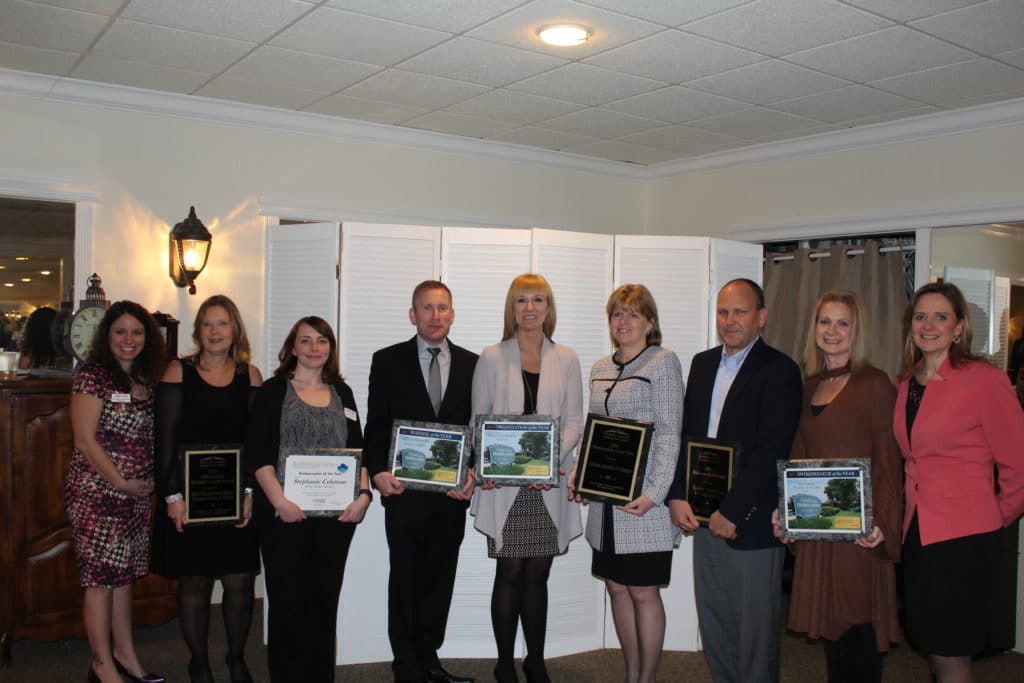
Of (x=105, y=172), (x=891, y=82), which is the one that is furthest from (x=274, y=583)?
(x=891, y=82)

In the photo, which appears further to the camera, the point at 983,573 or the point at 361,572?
the point at 361,572

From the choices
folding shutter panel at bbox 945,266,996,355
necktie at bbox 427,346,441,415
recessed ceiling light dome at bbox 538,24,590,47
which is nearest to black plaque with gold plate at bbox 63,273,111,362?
necktie at bbox 427,346,441,415

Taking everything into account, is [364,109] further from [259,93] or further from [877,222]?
[877,222]

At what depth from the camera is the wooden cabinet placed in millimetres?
4078

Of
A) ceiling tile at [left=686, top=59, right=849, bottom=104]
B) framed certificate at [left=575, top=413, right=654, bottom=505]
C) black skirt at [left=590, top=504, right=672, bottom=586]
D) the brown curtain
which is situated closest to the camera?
framed certificate at [left=575, top=413, right=654, bottom=505]

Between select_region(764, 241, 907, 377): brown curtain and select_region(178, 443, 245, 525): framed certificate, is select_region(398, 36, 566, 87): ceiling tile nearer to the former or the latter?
select_region(178, 443, 245, 525): framed certificate

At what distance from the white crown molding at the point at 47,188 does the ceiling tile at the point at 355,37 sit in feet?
5.08

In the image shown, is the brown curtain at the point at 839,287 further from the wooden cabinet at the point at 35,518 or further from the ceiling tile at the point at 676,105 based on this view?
the wooden cabinet at the point at 35,518

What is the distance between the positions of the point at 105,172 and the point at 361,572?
2.67m

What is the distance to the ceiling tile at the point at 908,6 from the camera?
333 centimetres

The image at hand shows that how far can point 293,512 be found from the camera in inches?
129

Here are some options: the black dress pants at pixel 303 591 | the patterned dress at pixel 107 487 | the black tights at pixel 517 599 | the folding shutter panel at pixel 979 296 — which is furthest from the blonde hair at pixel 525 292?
the folding shutter panel at pixel 979 296

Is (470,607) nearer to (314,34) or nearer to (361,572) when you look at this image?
(361,572)

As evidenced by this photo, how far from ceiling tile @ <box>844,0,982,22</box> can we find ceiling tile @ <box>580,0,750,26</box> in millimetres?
507
